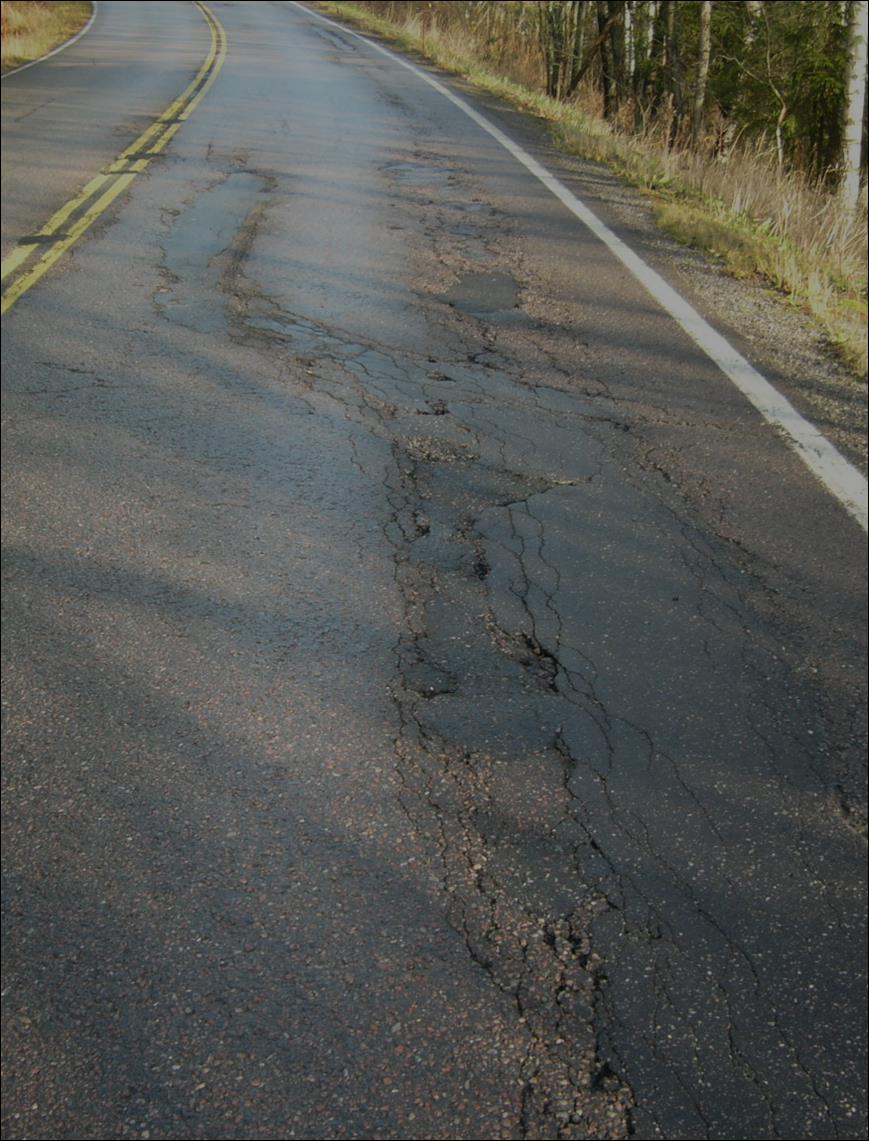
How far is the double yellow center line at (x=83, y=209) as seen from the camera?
8.00 metres

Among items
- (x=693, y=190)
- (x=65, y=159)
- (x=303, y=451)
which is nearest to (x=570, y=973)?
(x=303, y=451)

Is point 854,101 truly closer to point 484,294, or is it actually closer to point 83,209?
point 484,294

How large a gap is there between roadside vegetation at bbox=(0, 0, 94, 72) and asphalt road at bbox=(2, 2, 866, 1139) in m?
17.6

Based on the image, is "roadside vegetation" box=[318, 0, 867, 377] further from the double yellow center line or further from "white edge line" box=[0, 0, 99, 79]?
"white edge line" box=[0, 0, 99, 79]

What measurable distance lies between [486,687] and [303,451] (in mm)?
1989

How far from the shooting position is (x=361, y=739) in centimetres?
341

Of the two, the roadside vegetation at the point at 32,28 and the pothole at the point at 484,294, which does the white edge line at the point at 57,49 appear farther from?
the pothole at the point at 484,294

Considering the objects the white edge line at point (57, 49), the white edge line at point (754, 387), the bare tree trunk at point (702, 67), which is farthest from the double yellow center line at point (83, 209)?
the bare tree trunk at point (702, 67)

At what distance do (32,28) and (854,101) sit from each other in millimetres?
19888

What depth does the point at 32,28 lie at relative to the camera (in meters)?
25.2

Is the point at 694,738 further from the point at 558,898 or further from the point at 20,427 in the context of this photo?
the point at 20,427

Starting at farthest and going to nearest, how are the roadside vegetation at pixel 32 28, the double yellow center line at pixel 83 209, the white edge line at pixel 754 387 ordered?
the roadside vegetation at pixel 32 28 < the double yellow center line at pixel 83 209 < the white edge line at pixel 754 387

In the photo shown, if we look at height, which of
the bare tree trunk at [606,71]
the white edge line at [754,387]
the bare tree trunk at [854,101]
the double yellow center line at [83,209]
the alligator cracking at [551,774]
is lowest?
the alligator cracking at [551,774]

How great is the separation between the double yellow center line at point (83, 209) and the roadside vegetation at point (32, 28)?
786 centimetres
